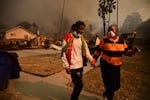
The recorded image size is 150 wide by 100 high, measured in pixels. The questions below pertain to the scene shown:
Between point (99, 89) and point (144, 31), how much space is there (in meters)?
1.99

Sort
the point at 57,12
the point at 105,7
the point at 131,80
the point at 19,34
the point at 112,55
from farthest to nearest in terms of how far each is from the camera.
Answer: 1. the point at 19,34
2. the point at 57,12
3. the point at 105,7
4. the point at 131,80
5. the point at 112,55

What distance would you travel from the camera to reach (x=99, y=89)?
361cm

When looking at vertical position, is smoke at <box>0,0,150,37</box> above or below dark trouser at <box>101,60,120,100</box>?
above

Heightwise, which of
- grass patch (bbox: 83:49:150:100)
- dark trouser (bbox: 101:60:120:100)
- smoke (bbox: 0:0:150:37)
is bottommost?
grass patch (bbox: 83:49:150:100)

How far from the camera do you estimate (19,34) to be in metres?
5.87

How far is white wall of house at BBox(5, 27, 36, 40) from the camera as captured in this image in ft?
19.3

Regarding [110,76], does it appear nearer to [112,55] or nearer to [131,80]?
[112,55]

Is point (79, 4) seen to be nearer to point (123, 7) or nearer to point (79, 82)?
point (123, 7)

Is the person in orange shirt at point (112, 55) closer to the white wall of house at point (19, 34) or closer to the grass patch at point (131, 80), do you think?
the grass patch at point (131, 80)

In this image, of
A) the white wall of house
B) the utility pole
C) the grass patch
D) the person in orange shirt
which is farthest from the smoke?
the person in orange shirt

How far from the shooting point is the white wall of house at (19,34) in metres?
5.89

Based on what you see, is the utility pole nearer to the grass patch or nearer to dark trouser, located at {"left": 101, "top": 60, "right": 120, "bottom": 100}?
the grass patch

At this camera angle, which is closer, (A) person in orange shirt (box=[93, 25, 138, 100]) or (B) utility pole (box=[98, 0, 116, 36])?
(A) person in orange shirt (box=[93, 25, 138, 100])

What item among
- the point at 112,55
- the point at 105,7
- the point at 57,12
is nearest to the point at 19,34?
the point at 57,12
